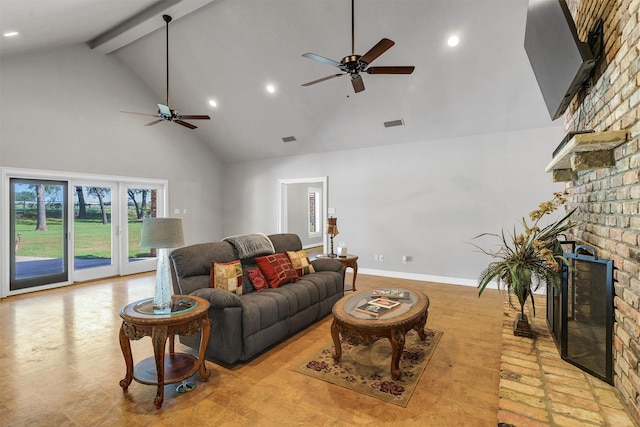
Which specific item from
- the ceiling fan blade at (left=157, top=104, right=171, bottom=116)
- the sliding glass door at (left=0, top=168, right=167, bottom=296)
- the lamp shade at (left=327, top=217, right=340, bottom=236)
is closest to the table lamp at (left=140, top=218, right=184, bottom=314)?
the ceiling fan blade at (left=157, top=104, right=171, bottom=116)

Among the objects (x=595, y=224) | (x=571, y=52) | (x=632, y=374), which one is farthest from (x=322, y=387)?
(x=571, y=52)

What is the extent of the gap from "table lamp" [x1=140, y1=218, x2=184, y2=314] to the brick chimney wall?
2.72 meters

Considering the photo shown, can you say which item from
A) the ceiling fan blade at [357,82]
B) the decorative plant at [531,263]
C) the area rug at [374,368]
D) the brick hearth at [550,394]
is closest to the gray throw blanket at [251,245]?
the area rug at [374,368]

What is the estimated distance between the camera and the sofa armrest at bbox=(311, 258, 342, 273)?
4.25 metres

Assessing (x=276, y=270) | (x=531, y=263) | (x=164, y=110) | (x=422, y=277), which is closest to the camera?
(x=531, y=263)

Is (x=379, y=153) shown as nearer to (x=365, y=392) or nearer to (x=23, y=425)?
(x=365, y=392)

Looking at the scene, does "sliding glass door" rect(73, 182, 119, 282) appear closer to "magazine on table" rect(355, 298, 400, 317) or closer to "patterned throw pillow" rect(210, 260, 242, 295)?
"patterned throw pillow" rect(210, 260, 242, 295)

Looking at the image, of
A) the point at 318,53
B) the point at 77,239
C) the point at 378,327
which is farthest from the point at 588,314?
the point at 77,239

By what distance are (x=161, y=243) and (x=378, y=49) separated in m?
2.42

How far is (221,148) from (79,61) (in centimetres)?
325

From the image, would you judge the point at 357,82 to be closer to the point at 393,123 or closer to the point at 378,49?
the point at 378,49

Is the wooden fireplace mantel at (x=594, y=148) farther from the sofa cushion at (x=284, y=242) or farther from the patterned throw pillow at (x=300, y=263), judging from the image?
the sofa cushion at (x=284, y=242)

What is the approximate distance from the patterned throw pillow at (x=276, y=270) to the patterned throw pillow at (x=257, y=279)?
53 mm

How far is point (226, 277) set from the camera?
121 inches
